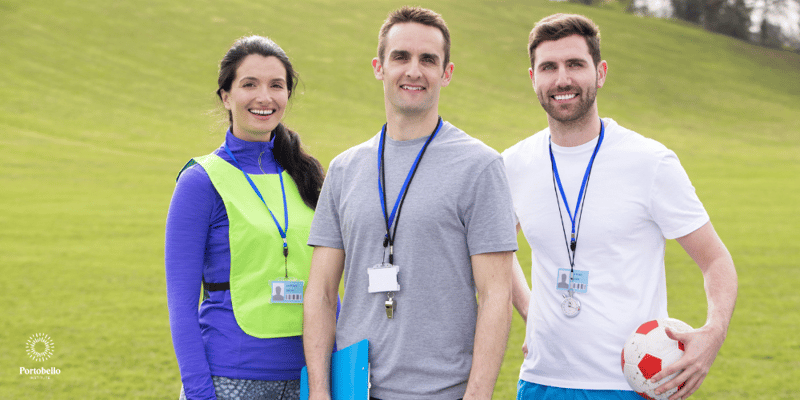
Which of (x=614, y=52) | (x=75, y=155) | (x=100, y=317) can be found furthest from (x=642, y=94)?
(x=100, y=317)

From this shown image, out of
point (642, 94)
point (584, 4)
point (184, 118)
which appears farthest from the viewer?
point (584, 4)

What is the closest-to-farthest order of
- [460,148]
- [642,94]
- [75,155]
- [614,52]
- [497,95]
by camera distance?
[460,148]
[75,155]
[497,95]
[642,94]
[614,52]

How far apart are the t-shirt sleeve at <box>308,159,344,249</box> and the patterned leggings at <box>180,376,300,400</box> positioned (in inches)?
23.0

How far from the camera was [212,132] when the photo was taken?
3.00m

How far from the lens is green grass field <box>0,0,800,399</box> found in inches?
285

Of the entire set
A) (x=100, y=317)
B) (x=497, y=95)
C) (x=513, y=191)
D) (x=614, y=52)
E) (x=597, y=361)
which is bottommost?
(x=100, y=317)

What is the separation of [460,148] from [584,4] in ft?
223

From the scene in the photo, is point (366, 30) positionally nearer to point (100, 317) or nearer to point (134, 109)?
point (134, 109)

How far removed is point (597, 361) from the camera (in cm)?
260

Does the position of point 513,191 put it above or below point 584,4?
below

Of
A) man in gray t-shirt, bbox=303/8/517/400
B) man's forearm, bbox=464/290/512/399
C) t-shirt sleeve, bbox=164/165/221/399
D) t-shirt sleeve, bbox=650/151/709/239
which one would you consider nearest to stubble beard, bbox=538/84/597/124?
t-shirt sleeve, bbox=650/151/709/239

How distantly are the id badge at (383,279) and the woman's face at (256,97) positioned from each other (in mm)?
919

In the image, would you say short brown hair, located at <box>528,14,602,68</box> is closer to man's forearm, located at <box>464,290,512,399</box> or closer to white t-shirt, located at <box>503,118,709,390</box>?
white t-shirt, located at <box>503,118,709,390</box>

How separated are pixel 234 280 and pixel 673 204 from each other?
5.52 feet
